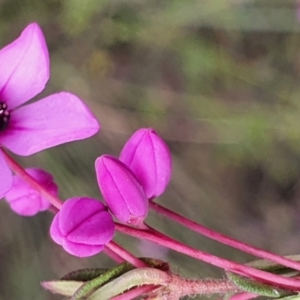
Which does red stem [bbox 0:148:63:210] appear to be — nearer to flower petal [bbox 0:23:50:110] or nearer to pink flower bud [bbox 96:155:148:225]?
pink flower bud [bbox 96:155:148:225]

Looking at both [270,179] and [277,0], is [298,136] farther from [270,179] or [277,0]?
[277,0]

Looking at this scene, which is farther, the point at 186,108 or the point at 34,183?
the point at 186,108

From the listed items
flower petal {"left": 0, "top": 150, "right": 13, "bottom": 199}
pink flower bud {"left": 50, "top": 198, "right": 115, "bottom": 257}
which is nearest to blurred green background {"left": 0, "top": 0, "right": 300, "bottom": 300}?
flower petal {"left": 0, "top": 150, "right": 13, "bottom": 199}

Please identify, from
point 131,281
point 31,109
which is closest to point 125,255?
point 131,281

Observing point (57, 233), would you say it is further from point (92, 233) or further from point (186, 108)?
point (186, 108)

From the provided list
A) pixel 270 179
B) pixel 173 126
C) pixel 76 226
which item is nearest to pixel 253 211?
pixel 270 179

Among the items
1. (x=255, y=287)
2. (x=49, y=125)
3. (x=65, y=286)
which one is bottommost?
(x=65, y=286)
